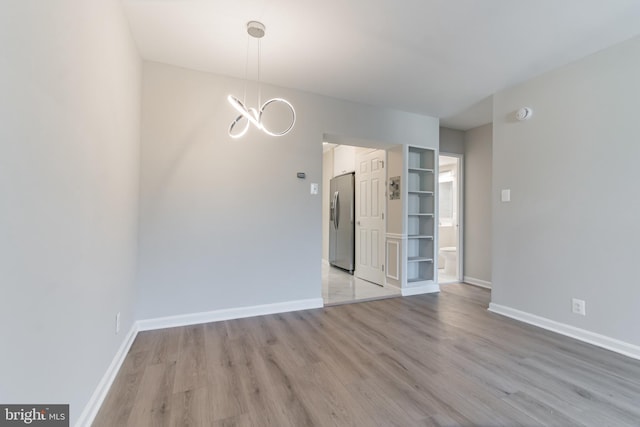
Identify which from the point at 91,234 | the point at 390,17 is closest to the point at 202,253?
the point at 91,234

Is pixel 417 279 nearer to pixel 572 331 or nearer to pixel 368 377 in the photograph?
pixel 572 331

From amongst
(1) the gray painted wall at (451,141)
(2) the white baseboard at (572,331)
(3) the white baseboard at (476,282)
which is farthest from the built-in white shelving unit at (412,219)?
(2) the white baseboard at (572,331)

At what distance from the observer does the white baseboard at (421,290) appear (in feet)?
13.1

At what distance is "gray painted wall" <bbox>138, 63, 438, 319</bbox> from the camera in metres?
2.75

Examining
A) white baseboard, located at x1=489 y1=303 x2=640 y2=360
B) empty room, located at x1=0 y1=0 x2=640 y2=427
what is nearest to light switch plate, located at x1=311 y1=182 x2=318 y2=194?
empty room, located at x1=0 y1=0 x2=640 y2=427

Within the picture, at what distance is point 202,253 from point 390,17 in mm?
2664

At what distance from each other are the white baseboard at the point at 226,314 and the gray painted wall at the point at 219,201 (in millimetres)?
54

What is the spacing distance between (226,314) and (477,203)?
4129mm

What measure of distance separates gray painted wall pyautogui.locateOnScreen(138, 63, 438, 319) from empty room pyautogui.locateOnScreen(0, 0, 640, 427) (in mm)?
21

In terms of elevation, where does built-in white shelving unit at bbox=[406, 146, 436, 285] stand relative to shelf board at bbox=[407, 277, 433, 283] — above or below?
above

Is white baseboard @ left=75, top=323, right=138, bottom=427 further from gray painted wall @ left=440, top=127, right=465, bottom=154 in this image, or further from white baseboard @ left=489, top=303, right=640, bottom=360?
gray painted wall @ left=440, top=127, right=465, bottom=154

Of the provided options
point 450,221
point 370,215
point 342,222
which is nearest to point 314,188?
point 370,215

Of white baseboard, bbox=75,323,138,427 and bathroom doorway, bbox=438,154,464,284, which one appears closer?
white baseboard, bbox=75,323,138,427

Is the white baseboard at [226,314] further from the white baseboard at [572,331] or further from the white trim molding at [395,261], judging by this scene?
the white baseboard at [572,331]
